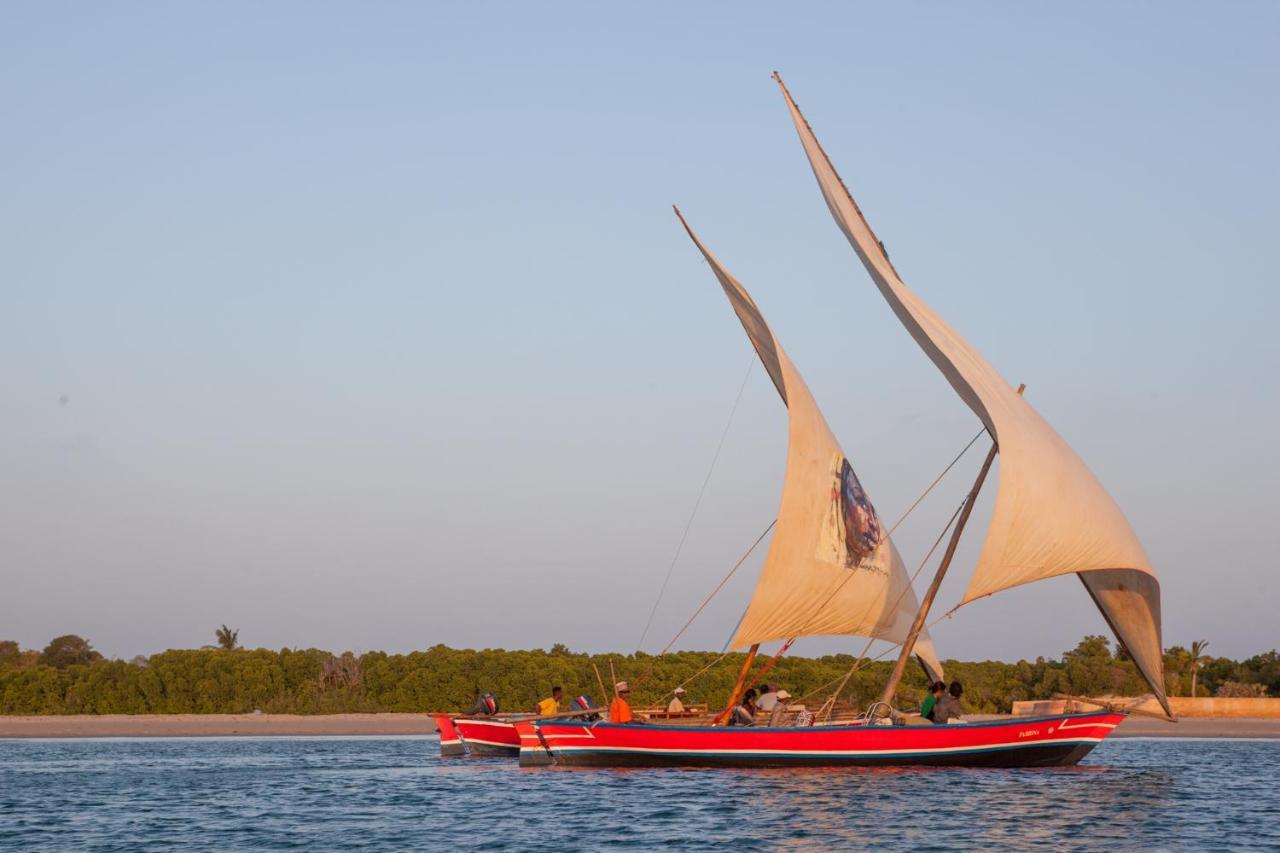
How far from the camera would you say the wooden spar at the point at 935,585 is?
40.3 m

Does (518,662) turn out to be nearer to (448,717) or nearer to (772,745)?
(448,717)

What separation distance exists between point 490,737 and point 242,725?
3120 centimetres

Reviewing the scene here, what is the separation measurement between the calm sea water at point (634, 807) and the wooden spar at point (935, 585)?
2608 millimetres

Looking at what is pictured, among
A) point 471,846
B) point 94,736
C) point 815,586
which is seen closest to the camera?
point 471,846

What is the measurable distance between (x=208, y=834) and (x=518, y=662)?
52.3 meters

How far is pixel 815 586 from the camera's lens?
41062 mm

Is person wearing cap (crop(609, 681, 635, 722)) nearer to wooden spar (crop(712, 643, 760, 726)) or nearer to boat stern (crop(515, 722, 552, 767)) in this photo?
wooden spar (crop(712, 643, 760, 726))

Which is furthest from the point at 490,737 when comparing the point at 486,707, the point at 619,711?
the point at 619,711

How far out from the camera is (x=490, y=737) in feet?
173

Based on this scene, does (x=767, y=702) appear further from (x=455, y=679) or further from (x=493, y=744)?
(x=455, y=679)

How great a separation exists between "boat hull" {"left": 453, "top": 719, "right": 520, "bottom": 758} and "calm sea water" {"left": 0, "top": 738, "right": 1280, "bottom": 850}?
128 cm

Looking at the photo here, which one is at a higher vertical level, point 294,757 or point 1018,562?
point 1018,562

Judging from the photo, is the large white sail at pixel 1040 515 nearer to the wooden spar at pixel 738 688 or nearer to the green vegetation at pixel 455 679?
the wooden spar at pixel 738 688

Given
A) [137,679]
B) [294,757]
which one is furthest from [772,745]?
[137,679]
